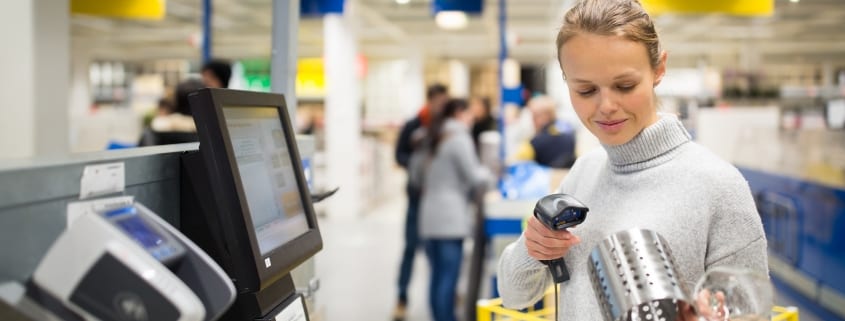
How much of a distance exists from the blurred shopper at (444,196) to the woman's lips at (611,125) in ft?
12.5

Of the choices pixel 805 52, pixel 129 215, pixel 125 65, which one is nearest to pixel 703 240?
pixel 129 215

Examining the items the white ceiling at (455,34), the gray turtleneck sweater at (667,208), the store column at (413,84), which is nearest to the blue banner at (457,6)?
the white ceiling at (455,34)

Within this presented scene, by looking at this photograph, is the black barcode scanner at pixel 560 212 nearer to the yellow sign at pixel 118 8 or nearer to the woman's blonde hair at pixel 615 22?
the woman's blonde hair at pixel 615 22

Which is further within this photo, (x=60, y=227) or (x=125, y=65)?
(x=125, y=65)

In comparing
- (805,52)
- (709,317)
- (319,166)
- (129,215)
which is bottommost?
(319,166)

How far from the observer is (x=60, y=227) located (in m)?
1.04

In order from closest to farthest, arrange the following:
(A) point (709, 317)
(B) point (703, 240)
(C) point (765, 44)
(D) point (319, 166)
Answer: (A) point (709, 317), (B) point (703, 240), (D) point (319, 166), (C) point (765, 44)

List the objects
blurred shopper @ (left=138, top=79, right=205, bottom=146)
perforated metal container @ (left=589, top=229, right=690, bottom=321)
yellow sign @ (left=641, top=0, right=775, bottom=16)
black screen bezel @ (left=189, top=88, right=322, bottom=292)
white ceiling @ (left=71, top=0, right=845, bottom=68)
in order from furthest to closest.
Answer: white ceiling @ (left=71, top=0, right=845, bottom=68) → yellow sign @ (left=641, top=0, right=775, bottom=16) → blurred shopper @ (left=138, top=79, right=205, bottom=146) → black screen bezel @ (left=189, top=88, right=322, bottom=292) → perforated metal container @ (left=589, top=229, right=690, bottom=321)

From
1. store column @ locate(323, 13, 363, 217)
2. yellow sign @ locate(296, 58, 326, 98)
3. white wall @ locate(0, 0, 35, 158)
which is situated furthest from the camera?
yellow sign @ locate(296, 58, 326, 98)

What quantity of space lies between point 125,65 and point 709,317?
2721cm

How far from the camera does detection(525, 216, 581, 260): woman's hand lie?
133 centimetres

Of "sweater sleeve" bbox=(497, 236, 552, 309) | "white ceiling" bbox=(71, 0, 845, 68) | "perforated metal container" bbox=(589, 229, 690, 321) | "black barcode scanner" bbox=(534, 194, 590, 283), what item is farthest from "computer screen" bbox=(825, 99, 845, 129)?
"perforated metal container" bbox=(589, 229, 690, 321)

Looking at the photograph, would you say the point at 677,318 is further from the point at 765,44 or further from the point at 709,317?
the point at 765,44

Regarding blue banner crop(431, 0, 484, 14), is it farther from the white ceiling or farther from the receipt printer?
the receipt printer
